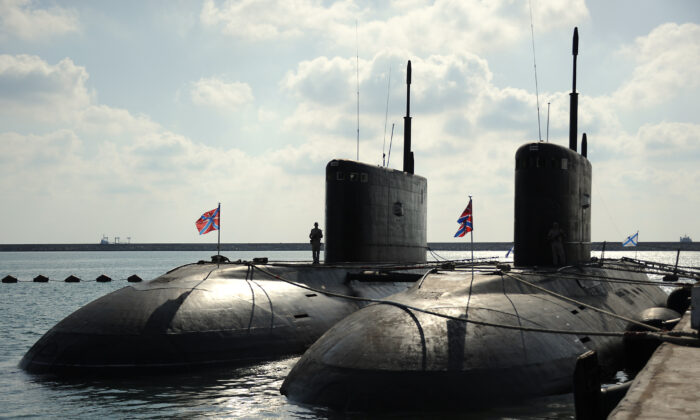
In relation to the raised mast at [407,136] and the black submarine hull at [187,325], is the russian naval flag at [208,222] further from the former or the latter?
the raised mast at [407,136]

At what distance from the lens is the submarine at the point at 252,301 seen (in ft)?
49.3

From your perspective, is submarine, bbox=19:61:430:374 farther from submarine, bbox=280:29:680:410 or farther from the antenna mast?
the antenna mast

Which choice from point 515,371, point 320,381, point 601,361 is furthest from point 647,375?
point 601,361

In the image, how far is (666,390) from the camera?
→ 679 centimetres

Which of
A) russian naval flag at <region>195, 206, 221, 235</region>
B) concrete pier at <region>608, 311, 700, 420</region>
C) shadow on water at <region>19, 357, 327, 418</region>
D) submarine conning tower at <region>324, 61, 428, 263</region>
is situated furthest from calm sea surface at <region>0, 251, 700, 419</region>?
russian naval flag at <region>195, 206, 221, 235</region>

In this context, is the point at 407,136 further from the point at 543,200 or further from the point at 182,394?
the point at 182,394

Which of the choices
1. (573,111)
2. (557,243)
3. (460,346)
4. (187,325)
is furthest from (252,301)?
(573,111)

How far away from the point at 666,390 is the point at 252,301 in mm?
11870

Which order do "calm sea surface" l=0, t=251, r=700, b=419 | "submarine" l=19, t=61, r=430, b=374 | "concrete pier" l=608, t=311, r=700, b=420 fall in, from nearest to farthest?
"concrete pier" l=608, t=311, r=700, b=420, "calm sea surface" l=0, t=251, r=700, b=419, "submarine" l=19, t=61, r=430, b=374

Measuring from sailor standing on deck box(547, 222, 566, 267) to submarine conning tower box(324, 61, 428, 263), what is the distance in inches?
237

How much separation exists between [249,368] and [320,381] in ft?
16.3

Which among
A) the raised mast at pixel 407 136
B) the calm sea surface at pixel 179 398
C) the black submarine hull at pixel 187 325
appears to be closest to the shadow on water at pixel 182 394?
the calm sea surface at pixel 179 398

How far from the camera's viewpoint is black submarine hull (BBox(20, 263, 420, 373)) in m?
14.9

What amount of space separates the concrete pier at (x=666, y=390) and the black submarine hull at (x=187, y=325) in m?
9.65
